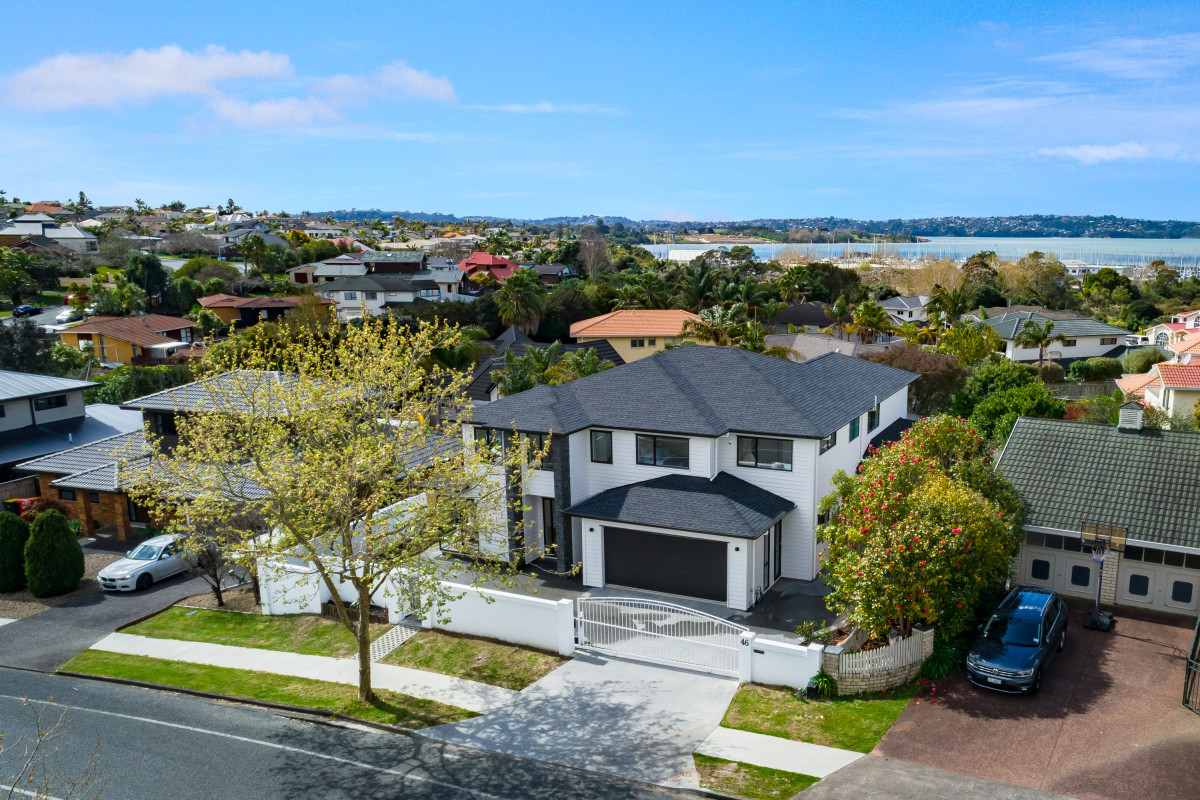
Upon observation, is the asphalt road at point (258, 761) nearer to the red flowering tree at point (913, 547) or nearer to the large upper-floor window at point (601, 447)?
the red flowering tree at point (913, 547)

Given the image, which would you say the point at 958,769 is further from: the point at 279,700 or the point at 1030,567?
the point at 279,700

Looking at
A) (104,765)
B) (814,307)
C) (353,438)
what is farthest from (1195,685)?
(814,307)

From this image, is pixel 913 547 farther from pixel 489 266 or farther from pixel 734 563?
pixel 489 266

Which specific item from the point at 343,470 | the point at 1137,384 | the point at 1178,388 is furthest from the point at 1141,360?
the point at 343,470

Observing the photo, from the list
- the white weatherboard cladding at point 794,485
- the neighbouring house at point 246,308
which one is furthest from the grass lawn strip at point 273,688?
the neighbouring house at point 246,308

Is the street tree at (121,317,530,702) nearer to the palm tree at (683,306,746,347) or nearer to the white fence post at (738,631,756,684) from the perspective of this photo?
the white fence post at (738,631,756,684)

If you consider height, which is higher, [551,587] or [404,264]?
[404,264]

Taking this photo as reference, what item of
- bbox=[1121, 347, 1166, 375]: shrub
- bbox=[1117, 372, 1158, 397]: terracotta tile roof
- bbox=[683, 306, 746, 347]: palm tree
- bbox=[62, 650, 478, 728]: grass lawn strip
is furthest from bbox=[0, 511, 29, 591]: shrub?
bbox=[1121, 347, 1166, 375]: shrub
